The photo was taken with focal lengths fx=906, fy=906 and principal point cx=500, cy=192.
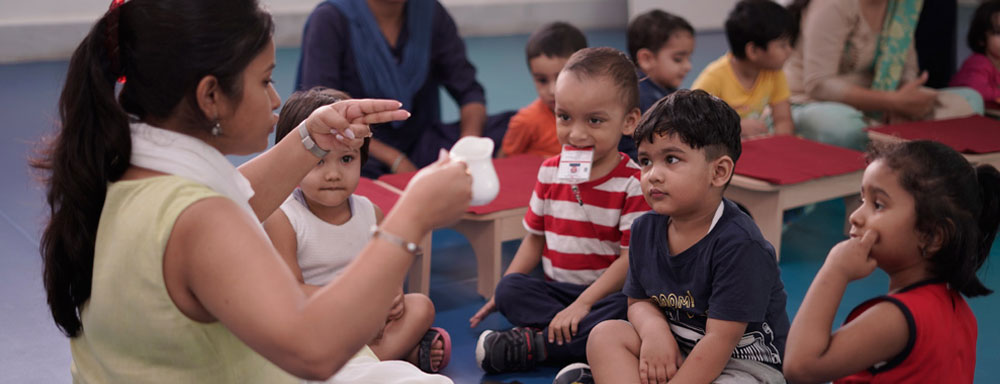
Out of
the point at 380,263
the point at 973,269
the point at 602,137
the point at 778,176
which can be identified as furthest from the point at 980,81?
the point at 380,263

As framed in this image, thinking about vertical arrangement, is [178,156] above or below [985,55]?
above

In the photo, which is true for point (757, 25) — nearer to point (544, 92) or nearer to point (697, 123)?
point (544, 92)

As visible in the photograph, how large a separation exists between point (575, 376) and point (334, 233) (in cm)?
75

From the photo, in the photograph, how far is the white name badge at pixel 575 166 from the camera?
239 centimetres

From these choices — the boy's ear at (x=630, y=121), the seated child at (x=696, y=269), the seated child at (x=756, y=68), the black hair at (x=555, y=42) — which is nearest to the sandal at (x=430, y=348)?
the seated child at (x=696, y=269)

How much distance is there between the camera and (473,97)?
13.6ft

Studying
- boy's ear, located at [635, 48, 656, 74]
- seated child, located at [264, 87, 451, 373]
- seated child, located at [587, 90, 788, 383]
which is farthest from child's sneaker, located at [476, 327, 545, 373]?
boy's ear, located at [635, 48, 656, 74]

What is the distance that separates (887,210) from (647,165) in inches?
23.7

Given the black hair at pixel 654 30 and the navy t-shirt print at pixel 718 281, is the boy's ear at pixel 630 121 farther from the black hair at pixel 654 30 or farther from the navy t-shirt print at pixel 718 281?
the black hair at pixel 654 30

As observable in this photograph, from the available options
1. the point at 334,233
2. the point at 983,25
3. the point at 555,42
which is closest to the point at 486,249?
the point at 334,233

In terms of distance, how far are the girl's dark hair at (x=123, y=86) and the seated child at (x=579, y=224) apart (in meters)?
1.16

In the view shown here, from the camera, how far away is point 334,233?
2.46m

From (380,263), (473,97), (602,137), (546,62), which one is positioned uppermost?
(380,263)

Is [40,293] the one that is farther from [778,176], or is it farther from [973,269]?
[973,269]
